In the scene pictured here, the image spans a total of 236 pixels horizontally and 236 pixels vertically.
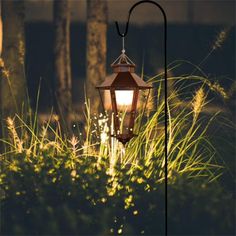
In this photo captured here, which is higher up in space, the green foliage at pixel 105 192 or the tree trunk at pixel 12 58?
the tree trunk at pixel 12 58

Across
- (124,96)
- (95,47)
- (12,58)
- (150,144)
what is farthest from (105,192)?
(12,58)

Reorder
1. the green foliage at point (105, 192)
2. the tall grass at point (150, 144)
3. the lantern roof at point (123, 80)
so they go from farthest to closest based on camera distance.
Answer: the tall grass at point (150, 144) → the green foliage at point (105, 192) → the lantern roof at point (123, 80)

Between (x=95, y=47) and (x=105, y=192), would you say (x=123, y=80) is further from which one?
(x=95, y=47)

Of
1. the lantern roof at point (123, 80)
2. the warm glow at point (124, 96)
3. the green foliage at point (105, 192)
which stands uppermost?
the lantern roof at point (123, 80)

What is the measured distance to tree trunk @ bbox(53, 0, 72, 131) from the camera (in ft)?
40.5

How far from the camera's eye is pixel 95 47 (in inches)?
456

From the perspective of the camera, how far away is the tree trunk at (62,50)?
1234cm

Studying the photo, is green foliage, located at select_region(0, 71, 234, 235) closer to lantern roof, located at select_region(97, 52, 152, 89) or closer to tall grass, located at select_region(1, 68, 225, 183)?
tall grass, located at select_region(1, 68, 225, 183)

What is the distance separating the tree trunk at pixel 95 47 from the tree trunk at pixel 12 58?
95 centimetres

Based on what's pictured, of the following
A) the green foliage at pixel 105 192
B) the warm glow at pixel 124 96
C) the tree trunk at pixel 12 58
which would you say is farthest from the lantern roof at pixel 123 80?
the tree trunk at pixel 12 58

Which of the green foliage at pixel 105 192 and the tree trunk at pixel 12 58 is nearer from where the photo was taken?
the green foliage at pixel 105 192

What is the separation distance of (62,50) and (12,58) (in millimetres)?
879

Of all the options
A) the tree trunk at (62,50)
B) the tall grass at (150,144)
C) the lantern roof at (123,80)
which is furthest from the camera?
the tree trunk at (62,50)

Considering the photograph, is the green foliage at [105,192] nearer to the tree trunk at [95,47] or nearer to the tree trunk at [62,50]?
the tree trunk at [95,47]
